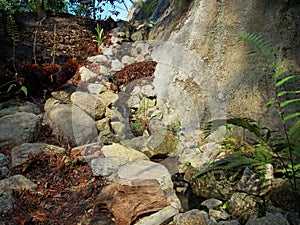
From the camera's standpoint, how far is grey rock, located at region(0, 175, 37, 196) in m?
2.85

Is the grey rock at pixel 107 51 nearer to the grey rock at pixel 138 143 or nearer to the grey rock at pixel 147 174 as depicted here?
the grey rock at pixel 138 143

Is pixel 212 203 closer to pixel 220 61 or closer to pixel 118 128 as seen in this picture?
pixel 220 61

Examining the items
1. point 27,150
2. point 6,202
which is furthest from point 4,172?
point 6,202

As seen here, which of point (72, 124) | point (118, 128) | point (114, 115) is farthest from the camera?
point (114, 115)

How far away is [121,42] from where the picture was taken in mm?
6418

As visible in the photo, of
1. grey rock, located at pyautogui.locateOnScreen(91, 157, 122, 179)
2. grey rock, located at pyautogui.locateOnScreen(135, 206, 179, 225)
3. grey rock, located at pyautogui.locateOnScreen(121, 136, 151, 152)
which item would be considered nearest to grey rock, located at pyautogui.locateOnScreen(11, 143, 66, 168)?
grey rock, located at pyautogui.locateOnScreen(91, 157, 122, 179)

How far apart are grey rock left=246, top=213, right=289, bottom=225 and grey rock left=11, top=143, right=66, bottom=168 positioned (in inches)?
90.9

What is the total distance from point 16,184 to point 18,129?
90cm

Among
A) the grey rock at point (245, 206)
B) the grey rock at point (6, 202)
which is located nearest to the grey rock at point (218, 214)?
the grey rock at point (245, 206)

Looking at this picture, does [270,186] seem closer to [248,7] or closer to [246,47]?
[246,47]

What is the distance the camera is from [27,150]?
132 inches

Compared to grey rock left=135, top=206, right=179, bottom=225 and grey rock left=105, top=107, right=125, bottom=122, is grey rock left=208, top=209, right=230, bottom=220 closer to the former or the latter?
grey rock left=135, top=206, right=179, bottom=225

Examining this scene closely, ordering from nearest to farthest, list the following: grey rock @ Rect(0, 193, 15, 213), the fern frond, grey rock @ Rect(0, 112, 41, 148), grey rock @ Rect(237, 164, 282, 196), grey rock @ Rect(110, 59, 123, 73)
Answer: grey rock @ Rect(237, 164, 282, 196) < grey rock @ Rect(0, 193, 15, 213) < grey rock @ Rect(0, 112, 41, 148) < the fern frond < grey rock @ Rect(110, 59, 123, 73)

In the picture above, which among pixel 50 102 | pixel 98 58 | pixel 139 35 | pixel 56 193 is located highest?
pixel 139 35
